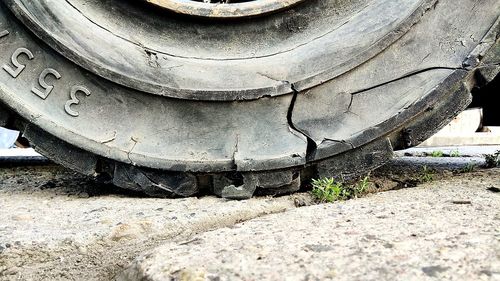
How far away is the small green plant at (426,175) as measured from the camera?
160 centimetres

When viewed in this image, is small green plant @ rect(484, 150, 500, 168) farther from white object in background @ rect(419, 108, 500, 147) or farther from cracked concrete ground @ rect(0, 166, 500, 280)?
white object in background @ rect(419, 108, 500, 147)

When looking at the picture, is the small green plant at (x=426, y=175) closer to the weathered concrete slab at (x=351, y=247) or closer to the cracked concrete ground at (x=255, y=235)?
the cracked concrete ground at (x=255, y=235)

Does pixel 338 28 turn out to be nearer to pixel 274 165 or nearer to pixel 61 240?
pixel 274 165

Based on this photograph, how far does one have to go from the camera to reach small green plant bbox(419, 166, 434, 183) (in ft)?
5.26

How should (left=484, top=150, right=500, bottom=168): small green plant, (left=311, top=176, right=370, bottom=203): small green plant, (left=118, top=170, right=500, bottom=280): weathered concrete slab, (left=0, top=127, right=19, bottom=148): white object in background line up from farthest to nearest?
(left=0, top=127, right=19, bottom=148): white object in background, (left=484, top=150, right=500, bottom=168): small green plant, (left=311, top=176, right=370, bottom=203): small green plant, (left=118, top=170, right=500, bottom=280): weathered concrete slab

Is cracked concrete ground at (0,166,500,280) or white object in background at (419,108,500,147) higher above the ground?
white object in background at (419,108,500,147)

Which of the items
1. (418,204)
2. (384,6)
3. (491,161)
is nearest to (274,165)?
(418,204)

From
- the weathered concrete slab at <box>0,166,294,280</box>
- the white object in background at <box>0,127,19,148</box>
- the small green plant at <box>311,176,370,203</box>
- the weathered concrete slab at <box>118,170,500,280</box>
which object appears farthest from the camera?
the white object in background at <box>0,127,19,148</box>

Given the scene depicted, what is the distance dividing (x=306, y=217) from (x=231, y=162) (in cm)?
28

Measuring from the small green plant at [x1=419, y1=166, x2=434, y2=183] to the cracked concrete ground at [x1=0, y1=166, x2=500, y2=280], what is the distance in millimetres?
58

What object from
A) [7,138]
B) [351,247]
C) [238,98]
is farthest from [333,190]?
[7,138]

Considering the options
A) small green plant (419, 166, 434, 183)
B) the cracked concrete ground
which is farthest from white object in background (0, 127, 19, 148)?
small green plant (419, 166, 434, 183)

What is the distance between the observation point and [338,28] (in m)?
1.55

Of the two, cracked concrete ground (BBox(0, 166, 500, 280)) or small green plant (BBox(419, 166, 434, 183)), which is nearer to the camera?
cracked concrete ground (BBox(0, 166, 500, 280))
